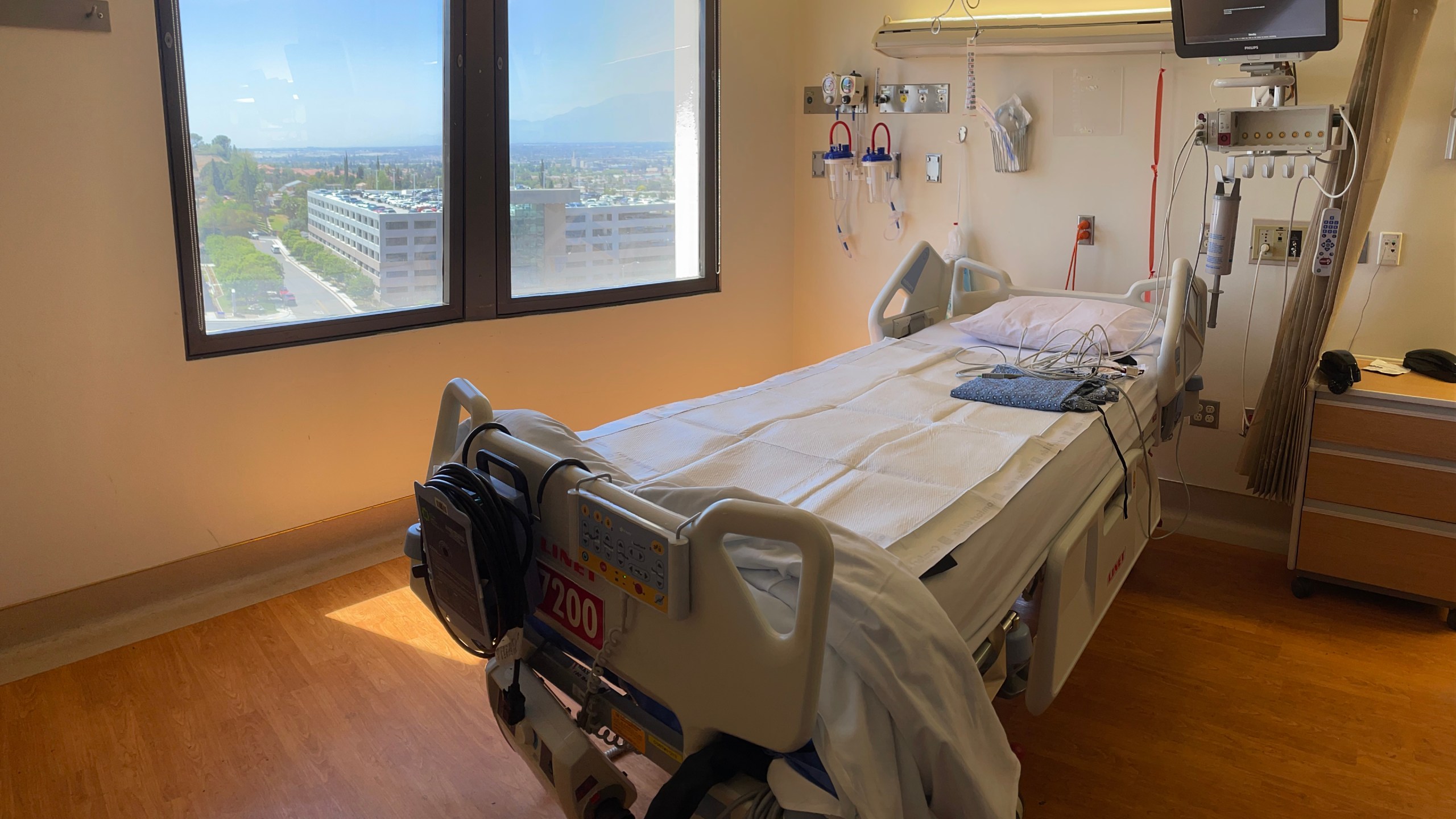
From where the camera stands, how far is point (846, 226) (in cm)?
416

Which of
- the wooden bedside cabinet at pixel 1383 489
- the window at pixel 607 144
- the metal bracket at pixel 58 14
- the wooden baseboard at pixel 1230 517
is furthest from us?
the window at pixel 607 144

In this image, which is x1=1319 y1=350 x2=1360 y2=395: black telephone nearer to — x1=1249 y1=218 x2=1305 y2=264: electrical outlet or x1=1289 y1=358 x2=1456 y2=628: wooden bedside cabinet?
x1=1289 y1=358 x2=1456 y2=628: wooden bedside cabinet

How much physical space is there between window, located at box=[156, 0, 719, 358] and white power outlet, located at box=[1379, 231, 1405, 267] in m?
2.39

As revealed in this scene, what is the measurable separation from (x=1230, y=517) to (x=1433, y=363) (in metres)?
0.82

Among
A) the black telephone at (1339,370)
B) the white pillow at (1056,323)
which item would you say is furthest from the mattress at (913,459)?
the black telephone at (1339,370)

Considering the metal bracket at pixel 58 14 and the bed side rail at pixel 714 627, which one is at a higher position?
the metal bracket at pixel 58 14

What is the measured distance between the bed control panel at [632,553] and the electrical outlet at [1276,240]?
2680mm

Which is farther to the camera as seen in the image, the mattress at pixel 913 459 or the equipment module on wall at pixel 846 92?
the equipment module on wall at pixel 846 92

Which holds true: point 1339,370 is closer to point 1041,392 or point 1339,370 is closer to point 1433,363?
point 1433,363

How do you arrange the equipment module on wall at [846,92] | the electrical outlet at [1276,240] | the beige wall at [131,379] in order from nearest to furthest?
the beige wall at [131,379], the electrical outlet at [1276,240], the equipment module on wall at [846,92]

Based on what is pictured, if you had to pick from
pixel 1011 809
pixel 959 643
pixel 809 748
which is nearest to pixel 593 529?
pixel 809 748

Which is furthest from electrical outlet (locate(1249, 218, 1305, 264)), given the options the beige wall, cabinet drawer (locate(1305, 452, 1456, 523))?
the beige wall

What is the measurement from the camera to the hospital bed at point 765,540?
1.22 metres

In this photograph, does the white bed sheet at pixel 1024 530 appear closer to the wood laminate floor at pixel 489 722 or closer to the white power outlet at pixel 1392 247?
the wood laminate floor at pixel 489 722
